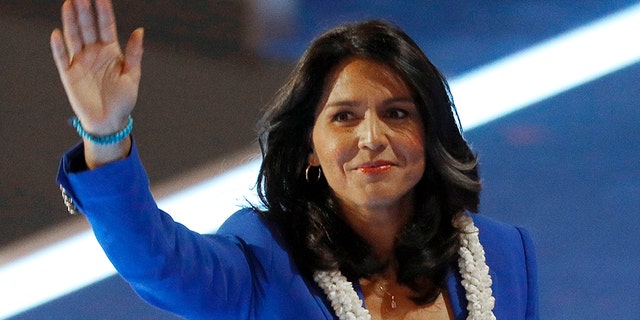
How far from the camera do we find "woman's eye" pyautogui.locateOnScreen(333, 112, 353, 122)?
2.03 m

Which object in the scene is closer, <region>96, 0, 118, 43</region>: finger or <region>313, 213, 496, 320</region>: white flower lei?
<region>96, 0, 118, 43</region>: finger

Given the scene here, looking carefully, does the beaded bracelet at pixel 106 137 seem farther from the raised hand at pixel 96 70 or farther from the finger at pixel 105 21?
the finger at pixel 105 21

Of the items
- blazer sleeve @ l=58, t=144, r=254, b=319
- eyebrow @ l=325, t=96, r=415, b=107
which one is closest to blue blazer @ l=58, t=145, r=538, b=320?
blazer sleeve @ l=58, t=144, r=254, b=319

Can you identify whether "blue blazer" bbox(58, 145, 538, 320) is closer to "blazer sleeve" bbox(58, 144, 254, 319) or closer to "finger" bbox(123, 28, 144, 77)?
"blazer sleeve" bbox(58, 144, 254, 319)

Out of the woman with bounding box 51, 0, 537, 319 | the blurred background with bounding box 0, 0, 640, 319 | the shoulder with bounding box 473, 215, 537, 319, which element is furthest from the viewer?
the blurred background with bounding box 0, 0, 640, 319

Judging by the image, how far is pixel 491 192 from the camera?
3754 mm

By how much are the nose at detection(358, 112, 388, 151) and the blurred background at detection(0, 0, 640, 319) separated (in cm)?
145

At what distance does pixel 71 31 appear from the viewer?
1602 millimetres

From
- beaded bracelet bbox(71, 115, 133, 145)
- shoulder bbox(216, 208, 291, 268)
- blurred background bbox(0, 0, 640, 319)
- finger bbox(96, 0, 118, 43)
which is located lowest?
blurred background bbox(0, 0, 640, 319)

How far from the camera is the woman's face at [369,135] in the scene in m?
1.99

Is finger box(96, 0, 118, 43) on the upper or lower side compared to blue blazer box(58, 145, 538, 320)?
upper

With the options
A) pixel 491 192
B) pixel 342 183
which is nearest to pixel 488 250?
pixel 342 183

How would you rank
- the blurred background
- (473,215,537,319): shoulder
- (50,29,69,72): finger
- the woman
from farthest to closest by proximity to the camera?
the blurred background, (473,215,537,319): shoulder, the woman, (50,29,69,72): finger

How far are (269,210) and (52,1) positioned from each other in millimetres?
2910
